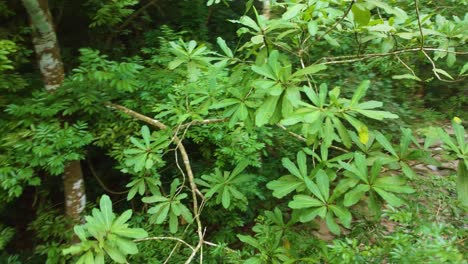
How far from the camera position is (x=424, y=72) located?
3.71m

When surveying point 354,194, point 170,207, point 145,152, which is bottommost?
point 170,207

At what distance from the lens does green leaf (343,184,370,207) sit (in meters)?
1.47

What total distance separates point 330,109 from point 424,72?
273 centimetres

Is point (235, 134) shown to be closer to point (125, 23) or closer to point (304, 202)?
point (304, 202)

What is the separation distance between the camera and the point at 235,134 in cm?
253

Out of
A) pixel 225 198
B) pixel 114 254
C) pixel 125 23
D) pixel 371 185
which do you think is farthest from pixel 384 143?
pixel 125 23

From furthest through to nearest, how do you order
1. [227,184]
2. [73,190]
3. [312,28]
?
[73,190], [227,184], [312,28]

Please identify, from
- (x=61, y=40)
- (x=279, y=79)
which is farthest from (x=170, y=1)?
(x=279, y=79)

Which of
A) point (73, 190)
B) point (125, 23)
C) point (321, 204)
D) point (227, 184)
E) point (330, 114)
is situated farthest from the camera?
point (125, 23)

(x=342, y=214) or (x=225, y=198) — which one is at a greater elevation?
(x=342, y=214)

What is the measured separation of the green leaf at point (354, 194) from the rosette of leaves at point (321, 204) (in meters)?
0.04

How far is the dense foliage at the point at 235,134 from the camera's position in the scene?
1529mm

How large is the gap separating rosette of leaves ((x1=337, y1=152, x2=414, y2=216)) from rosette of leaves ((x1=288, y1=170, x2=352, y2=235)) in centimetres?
5

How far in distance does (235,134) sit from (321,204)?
3.58 feet
